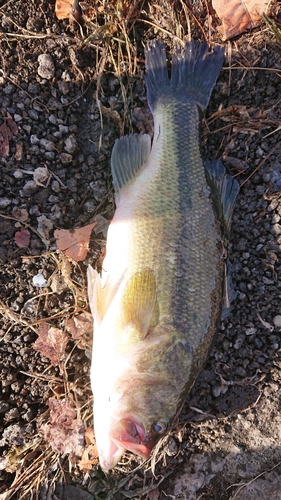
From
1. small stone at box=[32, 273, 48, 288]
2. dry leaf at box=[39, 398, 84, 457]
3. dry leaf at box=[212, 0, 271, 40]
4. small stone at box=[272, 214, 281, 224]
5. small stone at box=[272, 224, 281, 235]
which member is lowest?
dry leaf at box=[39, 398, 84, 457]

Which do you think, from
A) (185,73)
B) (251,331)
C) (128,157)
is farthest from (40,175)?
(251,331)

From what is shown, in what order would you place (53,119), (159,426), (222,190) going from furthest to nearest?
1. (53,119)
2. (222,190)
3. (159,426)

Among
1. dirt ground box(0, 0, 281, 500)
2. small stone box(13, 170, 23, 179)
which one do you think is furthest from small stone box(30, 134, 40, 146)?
small stone box(13, 170, 23, 179)

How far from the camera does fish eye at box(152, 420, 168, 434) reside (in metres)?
2.40

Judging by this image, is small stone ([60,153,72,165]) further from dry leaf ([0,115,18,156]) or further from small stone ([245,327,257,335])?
small stone ([245,327,257,335])

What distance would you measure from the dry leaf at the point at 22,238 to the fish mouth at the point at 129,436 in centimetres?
144

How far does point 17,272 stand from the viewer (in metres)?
3.00

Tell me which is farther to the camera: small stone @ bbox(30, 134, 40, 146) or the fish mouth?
small stone @ bbox(30, 134, 40, 146)

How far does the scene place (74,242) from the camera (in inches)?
120

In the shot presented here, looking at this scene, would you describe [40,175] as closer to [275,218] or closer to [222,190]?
[222,190]

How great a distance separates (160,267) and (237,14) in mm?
2191

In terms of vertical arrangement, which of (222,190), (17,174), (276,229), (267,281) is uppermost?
(17,174)

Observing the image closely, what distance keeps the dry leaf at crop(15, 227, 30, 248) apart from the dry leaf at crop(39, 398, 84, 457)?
1.16 metres

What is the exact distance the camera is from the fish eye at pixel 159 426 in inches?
94.5
